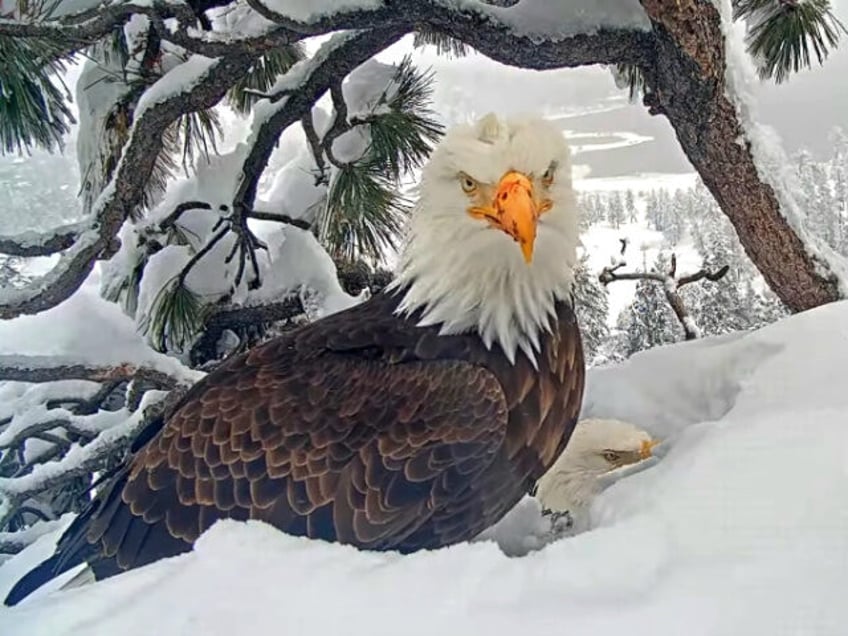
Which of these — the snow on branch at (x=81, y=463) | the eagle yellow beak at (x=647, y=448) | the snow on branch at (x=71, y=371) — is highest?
the snow on branch at (x=71, y=371)

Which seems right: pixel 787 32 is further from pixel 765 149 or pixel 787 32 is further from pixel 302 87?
pixel 302 87

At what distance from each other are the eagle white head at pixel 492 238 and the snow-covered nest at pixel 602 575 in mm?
357

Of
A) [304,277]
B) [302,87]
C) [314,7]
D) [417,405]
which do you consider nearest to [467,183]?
[417,405]

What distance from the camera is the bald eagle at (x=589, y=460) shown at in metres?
1.17

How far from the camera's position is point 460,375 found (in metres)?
1.00

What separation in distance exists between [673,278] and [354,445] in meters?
1.39

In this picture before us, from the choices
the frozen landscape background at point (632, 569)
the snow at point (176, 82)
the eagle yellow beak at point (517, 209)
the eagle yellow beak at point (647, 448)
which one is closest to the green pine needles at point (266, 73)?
the snow at point (176, 82)

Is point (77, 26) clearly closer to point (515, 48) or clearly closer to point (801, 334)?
point (515, 48)

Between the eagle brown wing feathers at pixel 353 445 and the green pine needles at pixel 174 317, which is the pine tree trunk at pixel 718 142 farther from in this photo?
the green pine needles at pixel 174 317

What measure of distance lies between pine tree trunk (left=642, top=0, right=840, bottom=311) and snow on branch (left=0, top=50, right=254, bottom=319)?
0.80 metres

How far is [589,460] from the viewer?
4.11 ft

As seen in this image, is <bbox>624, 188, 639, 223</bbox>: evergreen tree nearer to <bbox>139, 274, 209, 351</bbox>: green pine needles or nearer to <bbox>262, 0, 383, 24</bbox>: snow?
<bbox>262, 0, 383, 24</bbox>: snow

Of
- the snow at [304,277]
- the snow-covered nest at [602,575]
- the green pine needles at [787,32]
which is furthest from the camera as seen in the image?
the snow at [304,277]

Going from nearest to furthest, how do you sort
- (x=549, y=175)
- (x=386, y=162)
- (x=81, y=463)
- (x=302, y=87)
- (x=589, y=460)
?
1. (x=549, y=175)
2. (x=589, y=460)
3. (x=81, y=463)
4. (x=302, y=87)
5. (x=386, y=162)
